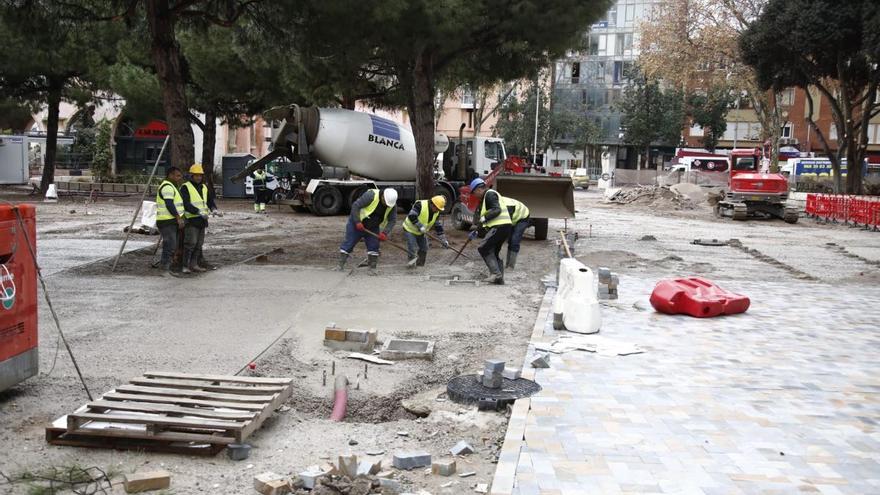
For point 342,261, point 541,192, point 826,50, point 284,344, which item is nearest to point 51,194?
point 541,192

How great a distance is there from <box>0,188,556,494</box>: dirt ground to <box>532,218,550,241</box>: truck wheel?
2523 mm

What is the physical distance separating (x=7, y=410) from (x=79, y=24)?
414 inches

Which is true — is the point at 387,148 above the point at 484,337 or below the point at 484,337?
above

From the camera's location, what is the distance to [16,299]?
18.5ft

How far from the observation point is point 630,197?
36.3 meters

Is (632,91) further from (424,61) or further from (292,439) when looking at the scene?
(292,439)

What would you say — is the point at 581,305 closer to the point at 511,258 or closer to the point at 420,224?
the point at 511,258

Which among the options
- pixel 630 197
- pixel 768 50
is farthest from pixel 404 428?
pixel 630 197

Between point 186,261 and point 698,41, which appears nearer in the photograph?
point 186,261

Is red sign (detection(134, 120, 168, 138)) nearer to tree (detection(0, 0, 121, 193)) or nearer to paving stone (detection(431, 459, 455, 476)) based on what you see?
tree (detection(0, 0, 121, 193))

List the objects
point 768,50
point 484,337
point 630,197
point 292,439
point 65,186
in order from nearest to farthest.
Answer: point 292,439, point 484,337, point 768,50, point 65,186, point 630,197

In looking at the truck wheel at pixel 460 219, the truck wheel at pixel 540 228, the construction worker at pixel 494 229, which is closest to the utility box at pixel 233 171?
the truck wheel at pixel 460 219

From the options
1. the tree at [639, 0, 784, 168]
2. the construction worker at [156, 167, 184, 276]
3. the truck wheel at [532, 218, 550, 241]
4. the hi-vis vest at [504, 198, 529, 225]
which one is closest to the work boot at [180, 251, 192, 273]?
the construction worker at [156, 167, 184, 276]

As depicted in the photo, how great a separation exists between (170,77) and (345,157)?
11.1 meters
